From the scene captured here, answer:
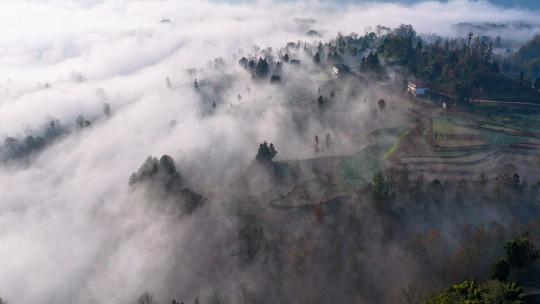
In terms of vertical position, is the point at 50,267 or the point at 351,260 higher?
the point at 351,260

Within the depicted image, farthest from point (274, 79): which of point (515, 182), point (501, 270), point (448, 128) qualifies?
point (501, 270)

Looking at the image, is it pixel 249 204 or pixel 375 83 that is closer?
pixel 249 204

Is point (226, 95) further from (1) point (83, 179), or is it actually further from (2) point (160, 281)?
(2) point (160, 281)

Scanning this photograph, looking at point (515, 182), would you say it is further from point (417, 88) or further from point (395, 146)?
point (417, 88)

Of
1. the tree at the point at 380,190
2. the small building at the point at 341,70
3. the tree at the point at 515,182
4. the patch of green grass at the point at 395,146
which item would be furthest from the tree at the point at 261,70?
the tree at the point at 515,182

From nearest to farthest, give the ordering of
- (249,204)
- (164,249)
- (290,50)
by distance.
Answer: (164,249), (249,204), (290,50)

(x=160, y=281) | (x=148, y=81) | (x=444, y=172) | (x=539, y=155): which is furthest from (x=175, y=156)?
(x=148, y=81)

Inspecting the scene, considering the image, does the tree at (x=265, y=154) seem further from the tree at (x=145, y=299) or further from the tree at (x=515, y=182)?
the tree at (x=515, y=182)
